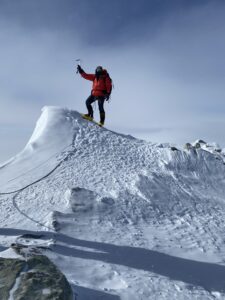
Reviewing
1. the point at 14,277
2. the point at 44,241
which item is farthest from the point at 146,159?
the point at 14,277

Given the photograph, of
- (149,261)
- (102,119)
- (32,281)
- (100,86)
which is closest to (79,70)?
(100,86)

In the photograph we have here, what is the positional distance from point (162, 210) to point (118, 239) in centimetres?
197

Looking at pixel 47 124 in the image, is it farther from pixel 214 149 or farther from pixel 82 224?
pixel 214 149

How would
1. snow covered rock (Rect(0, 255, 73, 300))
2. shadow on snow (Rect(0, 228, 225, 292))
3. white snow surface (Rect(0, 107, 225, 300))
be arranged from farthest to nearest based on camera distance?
1. shadow on snow (Rect(0, 228, 225, 292))
2. white snow surface (Rect(0, 107, 225, 300))
3. snow covered rock (Rect(0, 255, 73, 300))

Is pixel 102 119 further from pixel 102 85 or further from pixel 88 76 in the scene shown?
pixel 88 76

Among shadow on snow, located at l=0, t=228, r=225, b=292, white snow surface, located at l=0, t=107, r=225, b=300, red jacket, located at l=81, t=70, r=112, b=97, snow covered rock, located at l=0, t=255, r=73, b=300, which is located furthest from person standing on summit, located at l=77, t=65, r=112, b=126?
snow covered rock, located at l=0, t=255, r=73, b=300

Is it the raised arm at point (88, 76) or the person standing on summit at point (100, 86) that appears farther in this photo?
the raised arm at point (88, 76)

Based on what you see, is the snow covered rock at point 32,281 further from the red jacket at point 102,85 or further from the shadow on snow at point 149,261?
the red jacket at point 102,85

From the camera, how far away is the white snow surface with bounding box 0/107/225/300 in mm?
6645

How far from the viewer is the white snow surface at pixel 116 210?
262 inches

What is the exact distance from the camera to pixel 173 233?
842 centimetres

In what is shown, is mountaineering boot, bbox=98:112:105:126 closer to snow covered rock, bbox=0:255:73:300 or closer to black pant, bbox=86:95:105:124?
black pant, bbox=86:95:105:124

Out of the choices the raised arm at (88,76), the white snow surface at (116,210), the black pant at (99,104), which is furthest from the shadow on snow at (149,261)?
the raised arm at (88,76)

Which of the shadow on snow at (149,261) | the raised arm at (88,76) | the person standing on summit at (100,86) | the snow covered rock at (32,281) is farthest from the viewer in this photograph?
the raised arm at (88,76)
